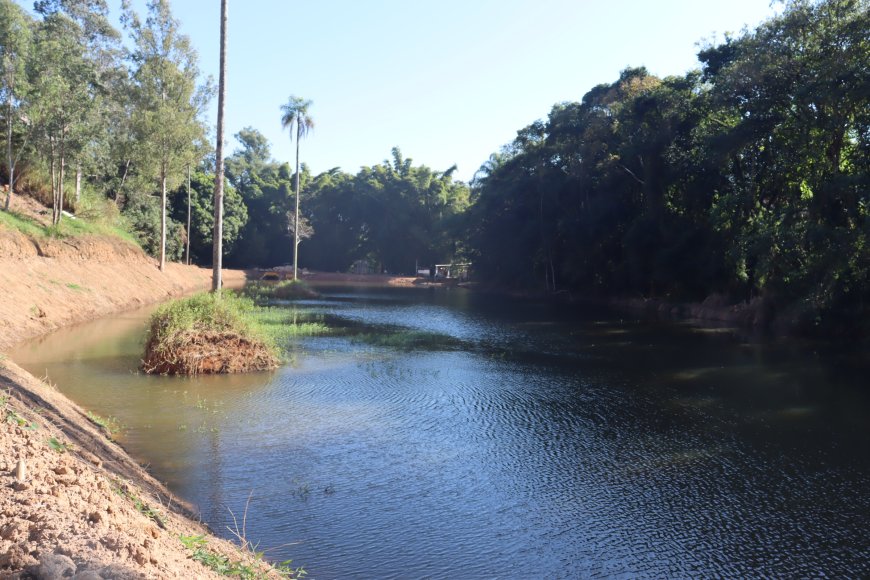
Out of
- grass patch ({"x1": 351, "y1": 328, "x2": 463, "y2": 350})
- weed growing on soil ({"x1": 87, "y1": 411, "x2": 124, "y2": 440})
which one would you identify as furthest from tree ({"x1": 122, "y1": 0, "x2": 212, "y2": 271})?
weed growing on soil ({"x1": 87, "y1": 411, "x2": 124, "y2": 440})

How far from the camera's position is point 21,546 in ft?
13.1

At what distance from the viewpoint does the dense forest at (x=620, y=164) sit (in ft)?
74.6

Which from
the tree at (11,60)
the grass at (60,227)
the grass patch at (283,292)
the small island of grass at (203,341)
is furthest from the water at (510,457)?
the grass patch at (283,292)

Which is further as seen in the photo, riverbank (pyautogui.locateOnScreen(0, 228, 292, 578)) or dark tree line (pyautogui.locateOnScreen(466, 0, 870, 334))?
dark tree line (pyautogui.locateOnScreen(466, 0, 870, 334))

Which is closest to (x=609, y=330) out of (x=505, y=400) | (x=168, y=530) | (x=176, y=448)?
(x=505, y=400)

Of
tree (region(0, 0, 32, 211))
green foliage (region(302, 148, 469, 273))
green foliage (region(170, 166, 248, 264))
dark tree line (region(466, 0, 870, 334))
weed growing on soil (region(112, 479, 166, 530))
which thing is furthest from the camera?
green foliage (region(302, 148, 469, 273))

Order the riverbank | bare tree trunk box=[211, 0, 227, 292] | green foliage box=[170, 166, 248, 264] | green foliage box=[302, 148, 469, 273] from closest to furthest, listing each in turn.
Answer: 1. the riverbank
2. bare tree trunk box=[211, 0, 227, 292]
3. green foliage box=[170, 166, 248, 264]
4. green foliage box=[302, 148, 469, 273]

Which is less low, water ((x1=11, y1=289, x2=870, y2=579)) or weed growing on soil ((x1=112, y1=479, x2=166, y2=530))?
weed growing on soil ((x1=112, y1=479, x2=166, y2=530))

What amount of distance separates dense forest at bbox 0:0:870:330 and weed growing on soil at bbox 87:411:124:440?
63.5 ft

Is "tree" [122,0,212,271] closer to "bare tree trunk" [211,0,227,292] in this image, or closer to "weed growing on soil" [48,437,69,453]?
"bare tree trunk" [211,0,227,292]

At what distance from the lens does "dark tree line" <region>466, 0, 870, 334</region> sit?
22062 mm

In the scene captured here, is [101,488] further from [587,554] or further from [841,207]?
[841,207]

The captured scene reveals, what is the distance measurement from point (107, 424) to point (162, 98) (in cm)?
3165

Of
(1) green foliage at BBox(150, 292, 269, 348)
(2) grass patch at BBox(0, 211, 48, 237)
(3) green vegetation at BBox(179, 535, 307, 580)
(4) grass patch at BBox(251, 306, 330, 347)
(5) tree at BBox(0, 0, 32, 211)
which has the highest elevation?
(5) tree at BBox(0, 0, 32, 211)
